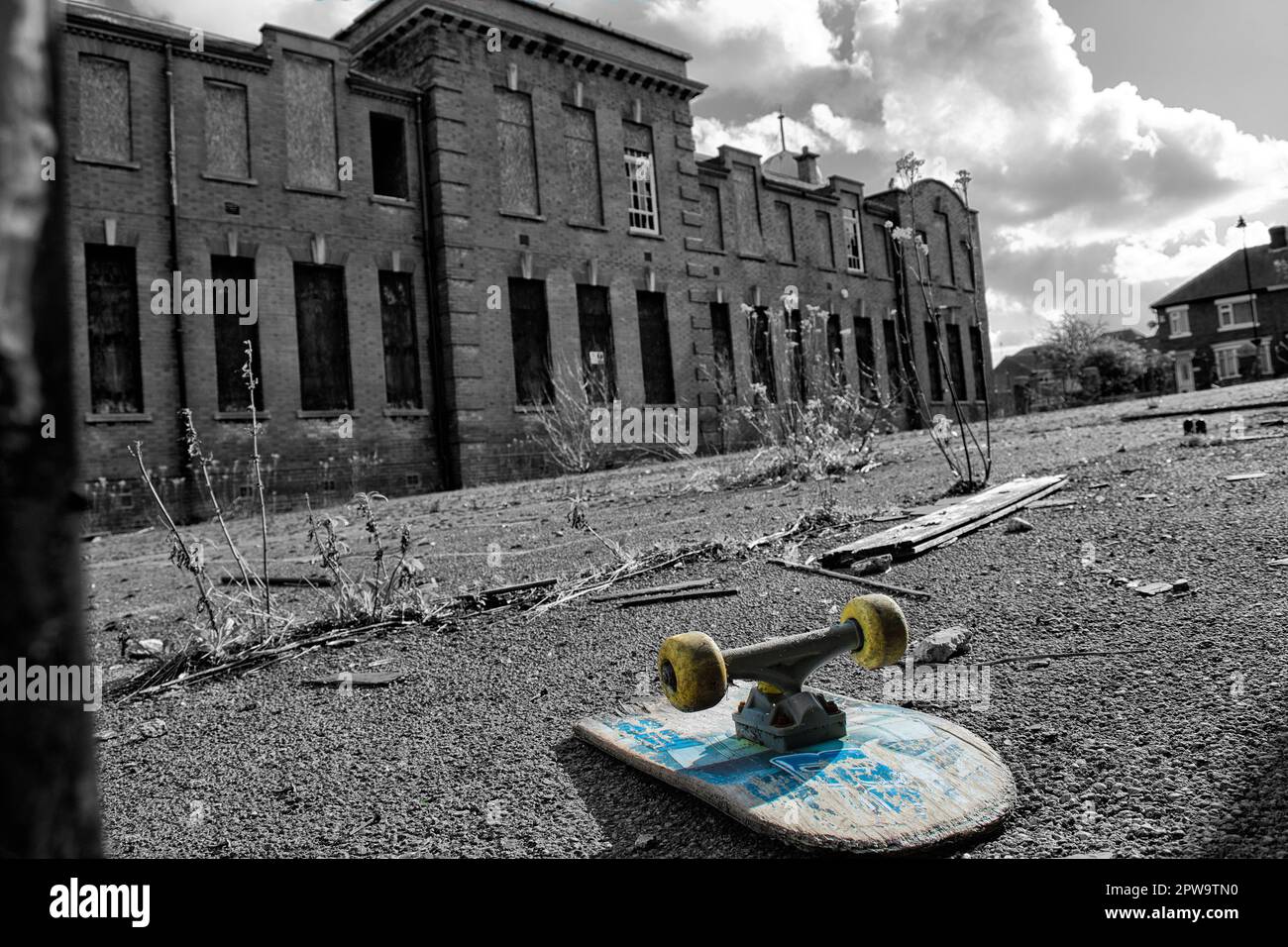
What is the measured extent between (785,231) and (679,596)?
21.8 meters

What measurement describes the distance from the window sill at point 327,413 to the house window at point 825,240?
14.7m

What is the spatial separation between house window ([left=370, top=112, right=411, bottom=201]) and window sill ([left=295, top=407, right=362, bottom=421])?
4.28m

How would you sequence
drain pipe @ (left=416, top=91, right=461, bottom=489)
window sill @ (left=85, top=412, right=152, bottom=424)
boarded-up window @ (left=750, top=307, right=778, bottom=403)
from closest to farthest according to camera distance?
window sill @ (left=85, top=412, right=152, bottom=424), drain pipe @ (left=416, top=91, right=461, bottom=489), boarded-up window @ (left=750, top=307, right=778, bottom=403)

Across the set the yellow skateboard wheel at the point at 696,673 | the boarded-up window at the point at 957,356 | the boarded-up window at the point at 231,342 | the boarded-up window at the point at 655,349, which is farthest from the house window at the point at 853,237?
the yellow skateboard wheel at the point at 696,673

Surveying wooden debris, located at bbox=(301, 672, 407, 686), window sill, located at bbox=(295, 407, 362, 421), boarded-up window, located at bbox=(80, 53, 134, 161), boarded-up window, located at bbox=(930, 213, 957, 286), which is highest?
boarded-up window, located at bbox=(930, 213, 957, 286)

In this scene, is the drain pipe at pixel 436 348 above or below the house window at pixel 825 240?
below

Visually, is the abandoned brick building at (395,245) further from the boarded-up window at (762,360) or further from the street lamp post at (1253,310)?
the street lamp post at (1253,310)

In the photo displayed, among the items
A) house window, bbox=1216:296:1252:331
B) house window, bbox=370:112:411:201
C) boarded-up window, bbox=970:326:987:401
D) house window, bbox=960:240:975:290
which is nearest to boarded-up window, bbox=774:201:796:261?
house window, bbox=960:240:975:290

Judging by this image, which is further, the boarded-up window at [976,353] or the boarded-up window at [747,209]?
the boarded-up window at [976,353]

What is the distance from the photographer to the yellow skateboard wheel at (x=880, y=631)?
2301 mm

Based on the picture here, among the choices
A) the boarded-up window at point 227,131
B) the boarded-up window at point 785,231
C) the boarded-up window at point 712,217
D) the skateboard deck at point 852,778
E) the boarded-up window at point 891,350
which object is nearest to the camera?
the skateboard deck at point 852,778

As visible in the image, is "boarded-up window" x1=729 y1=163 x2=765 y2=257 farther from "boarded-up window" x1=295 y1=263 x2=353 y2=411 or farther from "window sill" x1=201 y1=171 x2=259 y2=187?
"window sill" x1=201 y1=171 x2=259 y2=187

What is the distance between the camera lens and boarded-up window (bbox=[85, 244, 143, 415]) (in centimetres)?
1405
